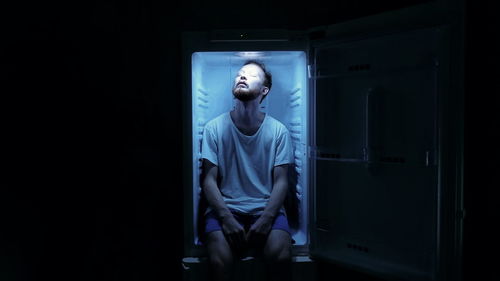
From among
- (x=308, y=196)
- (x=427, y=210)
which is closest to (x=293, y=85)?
(x=308, y=196)

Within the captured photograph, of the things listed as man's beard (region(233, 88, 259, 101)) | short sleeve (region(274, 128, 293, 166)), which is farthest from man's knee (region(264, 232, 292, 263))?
man's beard (region(233, 88, 259, 101))

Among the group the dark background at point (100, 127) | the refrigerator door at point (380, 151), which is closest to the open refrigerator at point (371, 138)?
the refrigerator door at point (380, 151)

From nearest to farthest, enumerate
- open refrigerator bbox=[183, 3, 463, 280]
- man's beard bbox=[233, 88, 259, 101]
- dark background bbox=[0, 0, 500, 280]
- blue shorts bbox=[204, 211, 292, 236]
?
open refrigerator bbox=[183, 3, 463, 280]
blue shorts bbox=[204, 211, 292, 236]
man's beard bbox=[233, 88, 259, 101]
dark background bbox=[0, 0, 500, 280]

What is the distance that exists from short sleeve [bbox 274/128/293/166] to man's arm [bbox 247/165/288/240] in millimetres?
28

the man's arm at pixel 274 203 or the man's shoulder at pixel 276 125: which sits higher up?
the man's shoulder at pixel 276 125

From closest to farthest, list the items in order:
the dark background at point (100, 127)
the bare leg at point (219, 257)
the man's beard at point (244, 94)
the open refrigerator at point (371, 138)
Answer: the open refrigerator at point (371, 138), the bare leg at point (219, 257), the man's beard at point (244, 94), the dark background at point (100, 127)

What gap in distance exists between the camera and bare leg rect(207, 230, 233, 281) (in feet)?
5.77

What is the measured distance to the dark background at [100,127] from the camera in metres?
2.17

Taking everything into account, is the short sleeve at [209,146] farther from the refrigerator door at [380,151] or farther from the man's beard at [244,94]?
the refrigerator door at [380,151]

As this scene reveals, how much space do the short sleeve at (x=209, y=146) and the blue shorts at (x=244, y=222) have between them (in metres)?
0.25

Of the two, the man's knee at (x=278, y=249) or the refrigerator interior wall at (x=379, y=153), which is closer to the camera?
the refrigerator interior wall at (x=379, y=153)

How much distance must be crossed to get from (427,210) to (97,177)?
1538 mm

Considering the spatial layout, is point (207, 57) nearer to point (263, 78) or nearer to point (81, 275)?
point (263, 78)

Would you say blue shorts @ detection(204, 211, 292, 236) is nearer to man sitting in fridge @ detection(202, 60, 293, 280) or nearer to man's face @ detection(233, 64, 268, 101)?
man sitting in fridge @ detection(202, 60, 293, 280)
